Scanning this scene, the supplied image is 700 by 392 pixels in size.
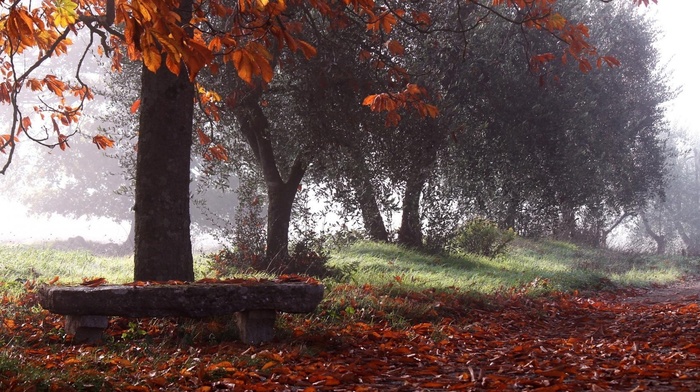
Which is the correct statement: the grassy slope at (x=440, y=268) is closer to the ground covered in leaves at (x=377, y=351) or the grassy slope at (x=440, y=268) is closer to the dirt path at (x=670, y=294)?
the dirt path at (x=670, y=294)

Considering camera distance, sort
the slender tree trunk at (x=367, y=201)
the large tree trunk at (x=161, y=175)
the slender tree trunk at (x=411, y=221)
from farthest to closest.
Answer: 1. the slender tree trunk at (x=411, y=221)
2. the slender tree trunk at (x=367, y=201)
3. the large tree trunk at (x=161, y=175)

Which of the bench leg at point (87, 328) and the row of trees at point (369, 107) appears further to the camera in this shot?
the row of trees at point (369, 107)

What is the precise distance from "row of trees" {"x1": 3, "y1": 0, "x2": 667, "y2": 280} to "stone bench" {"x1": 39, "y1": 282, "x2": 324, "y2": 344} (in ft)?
5.18

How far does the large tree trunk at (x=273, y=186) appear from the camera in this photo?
1270 cm

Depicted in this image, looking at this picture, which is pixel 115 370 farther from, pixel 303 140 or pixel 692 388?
pixel 303 140

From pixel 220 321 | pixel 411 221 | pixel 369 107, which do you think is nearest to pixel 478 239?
pixel 411 221

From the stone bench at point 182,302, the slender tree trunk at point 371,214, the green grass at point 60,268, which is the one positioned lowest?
the stone bench at point 182,302

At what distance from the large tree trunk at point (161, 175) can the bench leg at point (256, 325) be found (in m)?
1.75

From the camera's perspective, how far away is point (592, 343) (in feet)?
23.0

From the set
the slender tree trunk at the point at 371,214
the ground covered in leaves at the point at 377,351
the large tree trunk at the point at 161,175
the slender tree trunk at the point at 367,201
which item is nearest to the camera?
the ground covered in leaves at the point at 377,351

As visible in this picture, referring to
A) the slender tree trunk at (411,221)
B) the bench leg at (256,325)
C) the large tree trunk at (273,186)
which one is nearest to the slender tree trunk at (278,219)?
the large tree trunk at (273,186)

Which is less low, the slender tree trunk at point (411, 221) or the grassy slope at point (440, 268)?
the slender tree trunk at point (411, 221)

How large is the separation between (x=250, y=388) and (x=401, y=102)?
4717 millimetres

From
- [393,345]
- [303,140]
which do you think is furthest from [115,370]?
[303,140]
